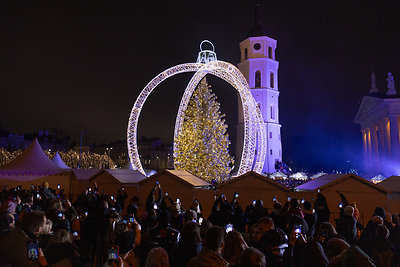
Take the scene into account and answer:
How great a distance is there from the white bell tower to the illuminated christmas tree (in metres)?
29.8

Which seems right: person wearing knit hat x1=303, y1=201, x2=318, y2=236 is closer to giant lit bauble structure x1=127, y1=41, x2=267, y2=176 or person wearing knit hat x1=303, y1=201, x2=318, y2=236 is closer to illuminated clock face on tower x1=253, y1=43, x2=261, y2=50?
giant lit bauble structure x1=127, y1=41, x2=267, y2=176

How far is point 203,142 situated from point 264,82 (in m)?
36.5

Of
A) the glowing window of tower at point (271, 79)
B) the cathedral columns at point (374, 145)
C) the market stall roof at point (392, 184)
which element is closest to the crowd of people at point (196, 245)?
the market stall roof at point (392, 184)

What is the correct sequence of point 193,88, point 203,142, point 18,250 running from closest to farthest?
1. point 18,250
2. point 193,88
3. point 203,142

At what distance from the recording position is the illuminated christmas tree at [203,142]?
32.2m

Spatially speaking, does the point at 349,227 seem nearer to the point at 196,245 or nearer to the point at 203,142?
the point at 196,245

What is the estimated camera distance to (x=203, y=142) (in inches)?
1298

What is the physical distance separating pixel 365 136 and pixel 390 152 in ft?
64.5

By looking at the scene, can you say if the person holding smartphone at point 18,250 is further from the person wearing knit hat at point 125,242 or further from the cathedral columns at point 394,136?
the cathedral columns at point 394,136

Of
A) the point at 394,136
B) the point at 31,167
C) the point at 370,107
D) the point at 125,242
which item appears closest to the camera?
the point at 125,242

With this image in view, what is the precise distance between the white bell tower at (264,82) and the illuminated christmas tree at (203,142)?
97.8 ft

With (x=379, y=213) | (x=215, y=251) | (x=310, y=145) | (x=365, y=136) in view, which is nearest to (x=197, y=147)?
(x=379, y=213)

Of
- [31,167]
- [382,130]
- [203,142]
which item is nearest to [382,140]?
[382,130]

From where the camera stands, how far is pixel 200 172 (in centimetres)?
3225
